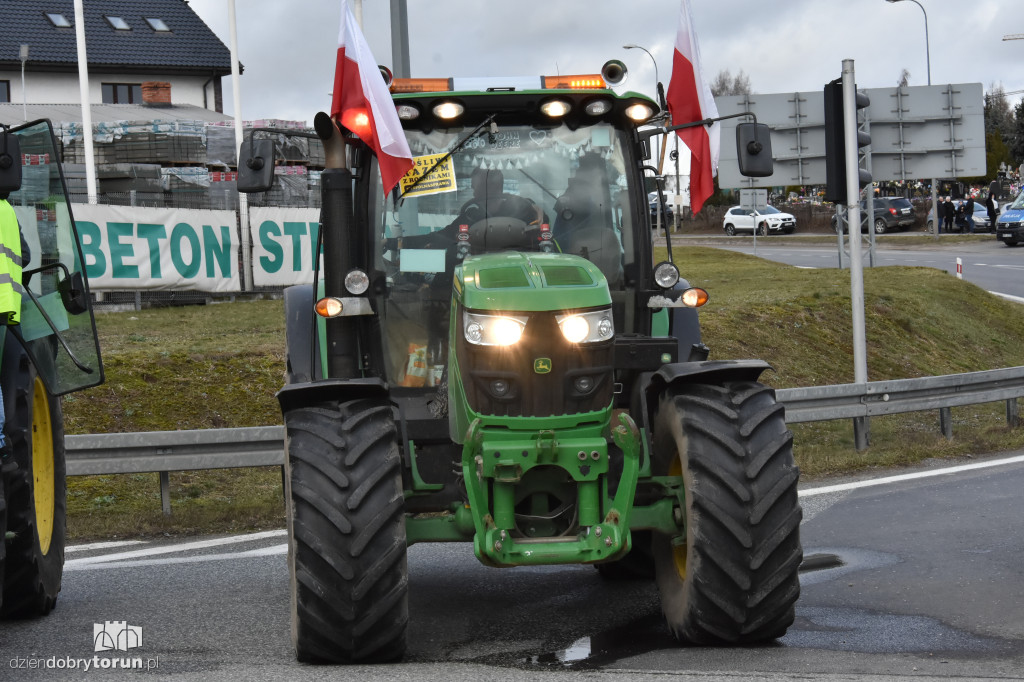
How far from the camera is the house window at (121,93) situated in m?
54.2

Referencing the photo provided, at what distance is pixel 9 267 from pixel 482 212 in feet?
7.14

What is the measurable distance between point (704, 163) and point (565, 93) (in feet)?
3.94

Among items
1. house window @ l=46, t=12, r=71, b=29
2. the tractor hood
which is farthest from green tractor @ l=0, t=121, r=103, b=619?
house window @ l=46, t=12, r=71, b=29

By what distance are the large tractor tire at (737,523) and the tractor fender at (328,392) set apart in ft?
4.30

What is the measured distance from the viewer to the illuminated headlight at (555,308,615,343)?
558 cm

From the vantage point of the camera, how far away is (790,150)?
14.9 m

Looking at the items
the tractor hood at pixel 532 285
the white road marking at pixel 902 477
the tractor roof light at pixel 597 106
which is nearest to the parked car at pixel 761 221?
the white road marking at pixel 902 477

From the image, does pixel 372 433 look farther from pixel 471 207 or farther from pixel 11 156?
pixel 11 156

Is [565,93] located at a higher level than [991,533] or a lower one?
higher

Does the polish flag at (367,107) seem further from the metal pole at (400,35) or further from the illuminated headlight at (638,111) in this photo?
the metal pole at (400,35)

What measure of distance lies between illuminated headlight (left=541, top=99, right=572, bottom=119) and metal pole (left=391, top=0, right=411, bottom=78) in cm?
924

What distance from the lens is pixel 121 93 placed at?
5453 centimetres

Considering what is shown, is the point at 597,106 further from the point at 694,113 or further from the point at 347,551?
the point at 347,551

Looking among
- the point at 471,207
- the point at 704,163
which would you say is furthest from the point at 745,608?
the point at 704,163
